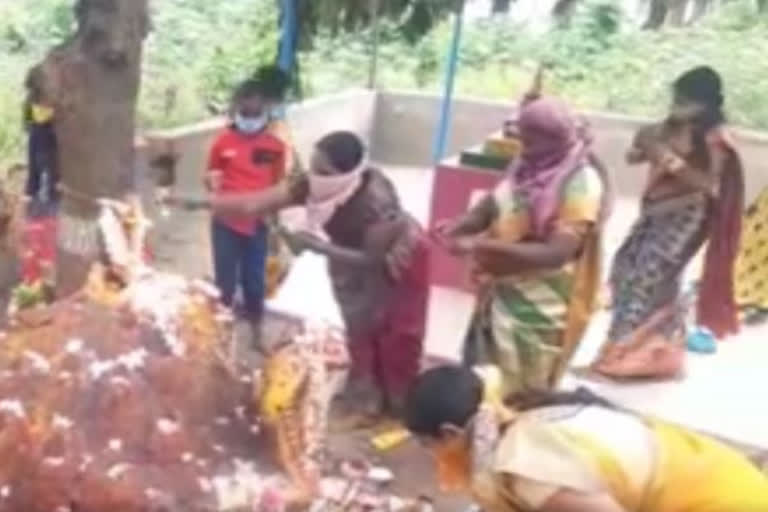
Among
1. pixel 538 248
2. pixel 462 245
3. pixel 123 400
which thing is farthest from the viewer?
pixel 462 245

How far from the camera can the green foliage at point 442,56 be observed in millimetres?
9766

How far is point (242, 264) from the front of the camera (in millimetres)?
6141

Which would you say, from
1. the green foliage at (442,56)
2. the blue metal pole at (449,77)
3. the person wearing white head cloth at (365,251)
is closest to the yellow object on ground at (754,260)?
the blue metal pole at (449,77)

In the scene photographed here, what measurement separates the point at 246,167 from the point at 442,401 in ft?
9.90

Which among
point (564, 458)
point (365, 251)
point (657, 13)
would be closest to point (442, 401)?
point (564, 458)

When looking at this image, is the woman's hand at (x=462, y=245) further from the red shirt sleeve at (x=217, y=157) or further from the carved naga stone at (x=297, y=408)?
the red shirt sleeve at (x=217, y=157)

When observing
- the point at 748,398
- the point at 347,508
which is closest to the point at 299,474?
the point at 347,508

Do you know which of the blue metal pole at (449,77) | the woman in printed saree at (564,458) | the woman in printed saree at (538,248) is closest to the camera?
the woman in printed saree at (564,458)

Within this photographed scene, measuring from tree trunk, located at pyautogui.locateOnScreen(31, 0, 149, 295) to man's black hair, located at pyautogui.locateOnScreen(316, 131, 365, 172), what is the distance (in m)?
0.77

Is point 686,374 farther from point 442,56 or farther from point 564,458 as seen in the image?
point 442,56

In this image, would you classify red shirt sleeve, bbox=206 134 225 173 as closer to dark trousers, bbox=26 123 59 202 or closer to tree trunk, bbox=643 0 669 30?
dark trousers, bbox=26 123 59 202

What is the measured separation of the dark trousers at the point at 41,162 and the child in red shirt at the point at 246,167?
126 centimetres

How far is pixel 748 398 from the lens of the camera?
6.31 meters

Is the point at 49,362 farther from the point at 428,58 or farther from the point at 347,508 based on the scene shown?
the point at 428,58
